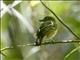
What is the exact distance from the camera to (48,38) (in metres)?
1.83

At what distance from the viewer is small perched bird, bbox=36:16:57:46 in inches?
60.7

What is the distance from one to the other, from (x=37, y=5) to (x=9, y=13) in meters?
0.21

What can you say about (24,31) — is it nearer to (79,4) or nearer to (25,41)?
(25,41)

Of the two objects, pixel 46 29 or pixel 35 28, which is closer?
pixel 46 29

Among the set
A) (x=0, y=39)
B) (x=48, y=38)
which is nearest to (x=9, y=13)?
(x=0, y=39)

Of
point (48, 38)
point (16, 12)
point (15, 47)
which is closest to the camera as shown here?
point (15, 47)

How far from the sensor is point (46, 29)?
1.65 meters

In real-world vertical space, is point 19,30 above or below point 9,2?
below

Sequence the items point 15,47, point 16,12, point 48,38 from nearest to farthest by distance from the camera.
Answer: point 15,47 → point 48,38 → point 16,12

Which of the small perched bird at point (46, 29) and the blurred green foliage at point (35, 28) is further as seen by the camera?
the blurred green foliage at point (35, 28)

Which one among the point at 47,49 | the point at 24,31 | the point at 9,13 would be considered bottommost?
the point at 47,49

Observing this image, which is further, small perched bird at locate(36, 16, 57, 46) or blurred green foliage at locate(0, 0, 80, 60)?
blurred green foliage at locate(0, 0, 80, 60)

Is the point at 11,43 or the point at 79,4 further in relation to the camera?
the point at 79,4

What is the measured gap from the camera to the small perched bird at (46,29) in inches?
60.7
